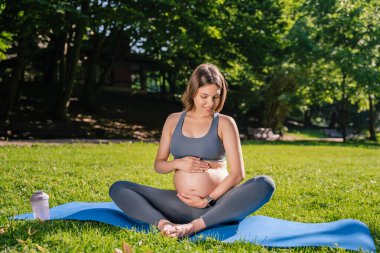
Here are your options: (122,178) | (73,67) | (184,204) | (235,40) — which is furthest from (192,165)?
(235,40)

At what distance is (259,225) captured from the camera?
A: 15.7ft

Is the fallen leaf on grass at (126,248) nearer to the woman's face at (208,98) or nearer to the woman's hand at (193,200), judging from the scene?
the woman's hand at (193,200)

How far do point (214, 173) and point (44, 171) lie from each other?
535cm

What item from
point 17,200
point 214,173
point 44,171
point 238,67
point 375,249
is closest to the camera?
point 375,249

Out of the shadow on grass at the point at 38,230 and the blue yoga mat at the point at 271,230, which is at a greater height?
the blue yoga mat at the point at 271,230

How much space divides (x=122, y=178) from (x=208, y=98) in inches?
174

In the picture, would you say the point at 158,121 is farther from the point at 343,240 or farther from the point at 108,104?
the point at 343,240

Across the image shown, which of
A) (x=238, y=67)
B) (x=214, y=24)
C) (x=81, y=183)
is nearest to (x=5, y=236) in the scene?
(x=81, y=183)

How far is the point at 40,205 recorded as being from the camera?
480 cm

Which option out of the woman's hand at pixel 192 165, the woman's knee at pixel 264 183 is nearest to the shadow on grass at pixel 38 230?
the woman's hand at pixel 192 165

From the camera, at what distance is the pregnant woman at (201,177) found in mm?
4477

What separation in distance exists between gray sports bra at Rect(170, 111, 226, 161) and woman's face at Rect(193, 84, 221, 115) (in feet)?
0.48

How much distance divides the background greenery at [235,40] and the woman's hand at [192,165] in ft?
37.5

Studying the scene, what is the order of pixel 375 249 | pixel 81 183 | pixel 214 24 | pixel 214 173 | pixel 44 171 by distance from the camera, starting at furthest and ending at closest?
pixel 214 24
pixel 44 171
pixel 81 183
pixel 214 173
pixel 375 249
